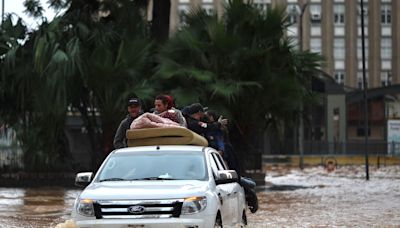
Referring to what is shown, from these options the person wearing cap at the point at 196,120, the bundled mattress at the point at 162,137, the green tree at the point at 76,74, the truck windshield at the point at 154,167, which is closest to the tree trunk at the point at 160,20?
the green tree at the point at 76,74

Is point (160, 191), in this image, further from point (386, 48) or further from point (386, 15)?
point (386, 48)

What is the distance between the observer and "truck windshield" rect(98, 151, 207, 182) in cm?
1138

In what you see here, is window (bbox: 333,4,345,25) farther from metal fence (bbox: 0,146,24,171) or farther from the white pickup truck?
the white pickup truck

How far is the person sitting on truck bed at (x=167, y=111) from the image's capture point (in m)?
13.3

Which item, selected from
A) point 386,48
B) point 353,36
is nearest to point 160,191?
point 353,36

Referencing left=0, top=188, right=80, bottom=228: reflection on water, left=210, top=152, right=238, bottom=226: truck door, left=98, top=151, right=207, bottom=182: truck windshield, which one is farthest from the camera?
left=0, top=188, right=80, bottom=228: reflection on water

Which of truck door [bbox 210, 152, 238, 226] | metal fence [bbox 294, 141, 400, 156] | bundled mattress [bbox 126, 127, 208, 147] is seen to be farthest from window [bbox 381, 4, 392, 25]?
bundled mattress [bbox 126, 127, 208, 147]

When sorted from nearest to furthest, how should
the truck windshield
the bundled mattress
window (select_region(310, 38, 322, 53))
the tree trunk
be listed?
the truck windshield, the bundled mattress, the tree trunk, window (select_region(310, 38, 322, 53))

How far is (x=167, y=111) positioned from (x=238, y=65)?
1429cm

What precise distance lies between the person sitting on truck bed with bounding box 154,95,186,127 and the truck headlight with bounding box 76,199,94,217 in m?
2.98

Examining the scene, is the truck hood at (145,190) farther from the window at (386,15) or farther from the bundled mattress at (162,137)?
the window at (386,15)

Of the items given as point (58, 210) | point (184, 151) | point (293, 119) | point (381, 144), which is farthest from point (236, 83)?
point (381, 144)

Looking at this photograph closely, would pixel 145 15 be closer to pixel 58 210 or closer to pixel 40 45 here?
pixel 40 45

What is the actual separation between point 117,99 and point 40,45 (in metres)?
2.66
